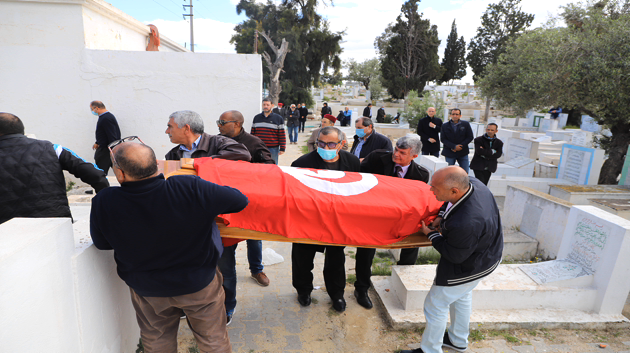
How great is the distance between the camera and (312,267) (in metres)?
3.42

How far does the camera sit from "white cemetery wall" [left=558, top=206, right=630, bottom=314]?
10.4 feet

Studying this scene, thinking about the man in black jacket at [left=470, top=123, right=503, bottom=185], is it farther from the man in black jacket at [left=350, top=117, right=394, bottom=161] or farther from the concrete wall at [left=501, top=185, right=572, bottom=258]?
the man in black jacket at [left=350, top=117, right=394, bottom=161]

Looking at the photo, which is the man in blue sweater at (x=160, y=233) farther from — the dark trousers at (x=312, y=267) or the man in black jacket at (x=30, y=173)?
the dark trousers at (x=312, y=267)

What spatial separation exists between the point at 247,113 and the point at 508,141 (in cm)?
837

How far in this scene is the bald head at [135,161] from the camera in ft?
5.74

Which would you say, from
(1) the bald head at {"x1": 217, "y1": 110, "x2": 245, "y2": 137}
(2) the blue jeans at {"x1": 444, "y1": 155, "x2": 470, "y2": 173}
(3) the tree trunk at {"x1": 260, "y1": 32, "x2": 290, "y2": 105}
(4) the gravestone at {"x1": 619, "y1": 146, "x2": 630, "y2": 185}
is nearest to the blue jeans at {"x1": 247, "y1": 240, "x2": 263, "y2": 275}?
(1) the bald head at {"x1": 217, "y1": 110, "x2": 245, "y2": 137}

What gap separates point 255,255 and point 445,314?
199cm

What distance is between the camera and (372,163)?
371 centimetres

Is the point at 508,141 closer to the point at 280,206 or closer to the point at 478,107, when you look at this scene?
the point at 280,206

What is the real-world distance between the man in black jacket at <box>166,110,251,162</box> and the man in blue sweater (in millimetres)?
1088

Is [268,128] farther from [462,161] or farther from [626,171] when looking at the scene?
[626,171]

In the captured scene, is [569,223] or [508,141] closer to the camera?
[569,223]

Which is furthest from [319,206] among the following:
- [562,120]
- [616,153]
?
[562,120]

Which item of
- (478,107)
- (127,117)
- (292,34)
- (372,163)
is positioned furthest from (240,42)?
(372,163)
